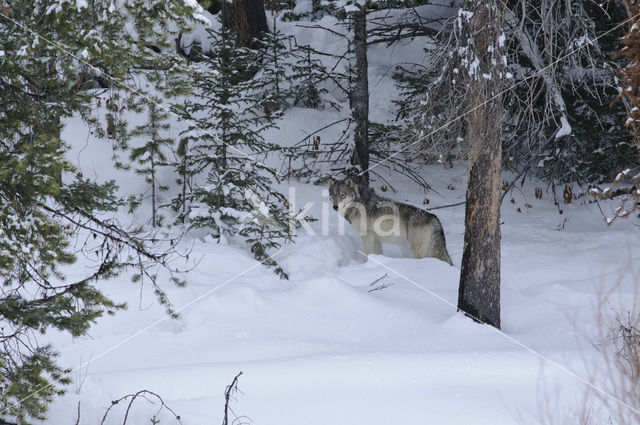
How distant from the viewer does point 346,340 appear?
265 inches

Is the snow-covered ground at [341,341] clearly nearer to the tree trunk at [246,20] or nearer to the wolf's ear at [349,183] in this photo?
the wolf's ear at [349,183]

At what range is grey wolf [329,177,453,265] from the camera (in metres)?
10.1

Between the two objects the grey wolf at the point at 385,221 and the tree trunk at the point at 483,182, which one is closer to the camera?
the tree trunk at the point at 483,182

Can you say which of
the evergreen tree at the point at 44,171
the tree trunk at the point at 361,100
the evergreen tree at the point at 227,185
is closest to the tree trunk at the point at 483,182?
the evergreen tree at the point at 227,185

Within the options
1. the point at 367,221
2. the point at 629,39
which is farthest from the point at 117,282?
the point at 629,39

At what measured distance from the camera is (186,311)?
7.19 metres

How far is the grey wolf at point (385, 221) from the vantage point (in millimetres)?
10062

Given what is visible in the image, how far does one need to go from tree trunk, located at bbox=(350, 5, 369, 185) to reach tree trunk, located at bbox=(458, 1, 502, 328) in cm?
458

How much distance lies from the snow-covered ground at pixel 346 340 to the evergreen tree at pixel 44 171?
982mm

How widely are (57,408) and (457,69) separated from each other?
220 inches

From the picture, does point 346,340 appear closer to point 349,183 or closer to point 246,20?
point 349,183

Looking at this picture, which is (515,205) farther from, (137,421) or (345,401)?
(137,421)

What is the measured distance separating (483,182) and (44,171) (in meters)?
5.04

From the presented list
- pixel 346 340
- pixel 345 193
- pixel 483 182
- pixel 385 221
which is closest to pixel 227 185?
pixel 345 193
